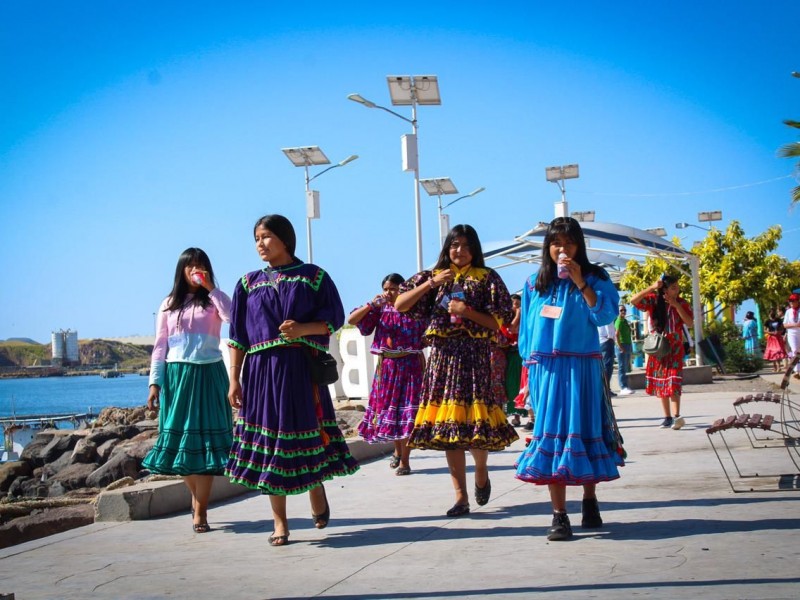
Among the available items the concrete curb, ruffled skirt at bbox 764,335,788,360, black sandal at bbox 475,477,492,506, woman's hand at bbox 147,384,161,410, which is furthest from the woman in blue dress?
ruffled skirt at bbox 764,335,788,360

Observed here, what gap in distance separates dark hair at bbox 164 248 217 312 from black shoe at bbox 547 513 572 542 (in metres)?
2.91

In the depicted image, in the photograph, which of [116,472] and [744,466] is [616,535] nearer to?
[744,466]

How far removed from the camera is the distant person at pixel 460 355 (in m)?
6.70

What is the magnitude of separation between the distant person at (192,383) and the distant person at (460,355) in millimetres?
1323

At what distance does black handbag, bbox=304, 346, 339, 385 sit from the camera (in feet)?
20.6

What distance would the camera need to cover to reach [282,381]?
20.5 feet

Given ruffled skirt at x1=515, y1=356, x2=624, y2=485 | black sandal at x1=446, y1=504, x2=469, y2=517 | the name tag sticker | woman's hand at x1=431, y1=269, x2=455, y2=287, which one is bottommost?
black sandal at x1=446, y1=504, x2=469, y2=517

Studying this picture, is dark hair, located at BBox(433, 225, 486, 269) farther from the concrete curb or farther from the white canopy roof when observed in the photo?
the white canopy roof

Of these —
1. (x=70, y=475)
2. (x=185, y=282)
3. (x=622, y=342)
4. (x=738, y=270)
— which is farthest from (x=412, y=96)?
(x=738, y=270)

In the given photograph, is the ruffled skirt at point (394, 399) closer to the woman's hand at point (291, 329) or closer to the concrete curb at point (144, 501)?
the concrete curb at point (144, 501)

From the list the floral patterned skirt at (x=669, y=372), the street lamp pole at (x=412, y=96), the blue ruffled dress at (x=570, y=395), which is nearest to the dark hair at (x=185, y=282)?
the blue ruffled dress at (x=570, y=395)

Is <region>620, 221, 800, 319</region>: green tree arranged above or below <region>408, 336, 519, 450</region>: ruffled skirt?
above

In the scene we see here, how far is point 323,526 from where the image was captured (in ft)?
21.2

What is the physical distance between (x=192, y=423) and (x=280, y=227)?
60.7 inches
